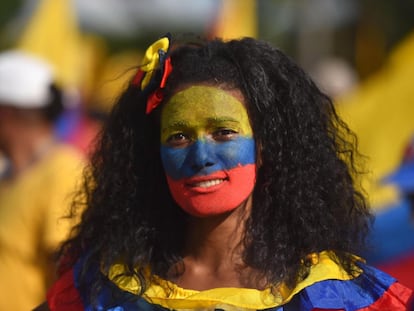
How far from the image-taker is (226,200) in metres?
3.33

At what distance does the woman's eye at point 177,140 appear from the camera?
3.36 meters

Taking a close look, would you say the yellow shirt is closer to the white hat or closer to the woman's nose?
the white hat

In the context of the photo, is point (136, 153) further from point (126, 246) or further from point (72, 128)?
point (72, 128)

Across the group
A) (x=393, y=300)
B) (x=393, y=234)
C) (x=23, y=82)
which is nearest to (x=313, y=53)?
(x=393, y=234)

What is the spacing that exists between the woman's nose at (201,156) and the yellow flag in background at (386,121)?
13.4 feet

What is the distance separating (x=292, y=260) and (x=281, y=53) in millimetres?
575

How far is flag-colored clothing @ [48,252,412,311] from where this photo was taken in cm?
322

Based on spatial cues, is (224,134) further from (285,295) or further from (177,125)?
(285,295)

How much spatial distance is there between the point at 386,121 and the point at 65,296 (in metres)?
4.84

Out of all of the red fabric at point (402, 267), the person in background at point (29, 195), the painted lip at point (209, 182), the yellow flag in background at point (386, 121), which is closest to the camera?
the painted lip at point (209, 182)

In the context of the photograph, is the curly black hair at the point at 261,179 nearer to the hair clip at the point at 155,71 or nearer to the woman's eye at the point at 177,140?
the hair clip at the point at 155,71

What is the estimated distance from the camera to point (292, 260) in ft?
10.9

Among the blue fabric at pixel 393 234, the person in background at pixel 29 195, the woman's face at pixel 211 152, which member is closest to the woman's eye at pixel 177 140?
the woman's face at pixel 211 152

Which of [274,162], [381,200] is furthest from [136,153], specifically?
[381,200]
